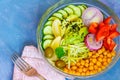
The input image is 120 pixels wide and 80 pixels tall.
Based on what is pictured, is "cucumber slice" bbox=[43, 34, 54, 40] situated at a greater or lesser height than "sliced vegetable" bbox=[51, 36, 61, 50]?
greater

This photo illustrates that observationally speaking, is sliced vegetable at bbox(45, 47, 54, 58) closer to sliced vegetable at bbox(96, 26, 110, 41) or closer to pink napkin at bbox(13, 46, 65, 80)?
pink napkin at bbox(13, 46, 65, 80)

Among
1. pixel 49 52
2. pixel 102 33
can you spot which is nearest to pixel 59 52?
pixel 49 52

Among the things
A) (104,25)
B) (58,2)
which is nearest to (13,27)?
(58,2)

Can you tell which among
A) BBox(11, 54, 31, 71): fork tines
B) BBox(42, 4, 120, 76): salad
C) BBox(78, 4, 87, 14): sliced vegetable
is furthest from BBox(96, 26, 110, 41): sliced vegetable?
BBox(11, 54, 31, 71): fork tines

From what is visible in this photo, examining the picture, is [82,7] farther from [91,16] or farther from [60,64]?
[60,64]

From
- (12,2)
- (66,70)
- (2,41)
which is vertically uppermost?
(12,2)

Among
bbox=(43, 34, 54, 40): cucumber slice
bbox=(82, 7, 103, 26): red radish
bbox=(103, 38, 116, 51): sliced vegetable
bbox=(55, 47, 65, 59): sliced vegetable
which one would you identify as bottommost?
bbox=(55, 47, 65, 59): sliced vegetable

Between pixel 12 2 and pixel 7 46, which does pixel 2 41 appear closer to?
pixel 7 46

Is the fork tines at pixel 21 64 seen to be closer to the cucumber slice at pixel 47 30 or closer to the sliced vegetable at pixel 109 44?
the cucumber slice at pixel 47 30
